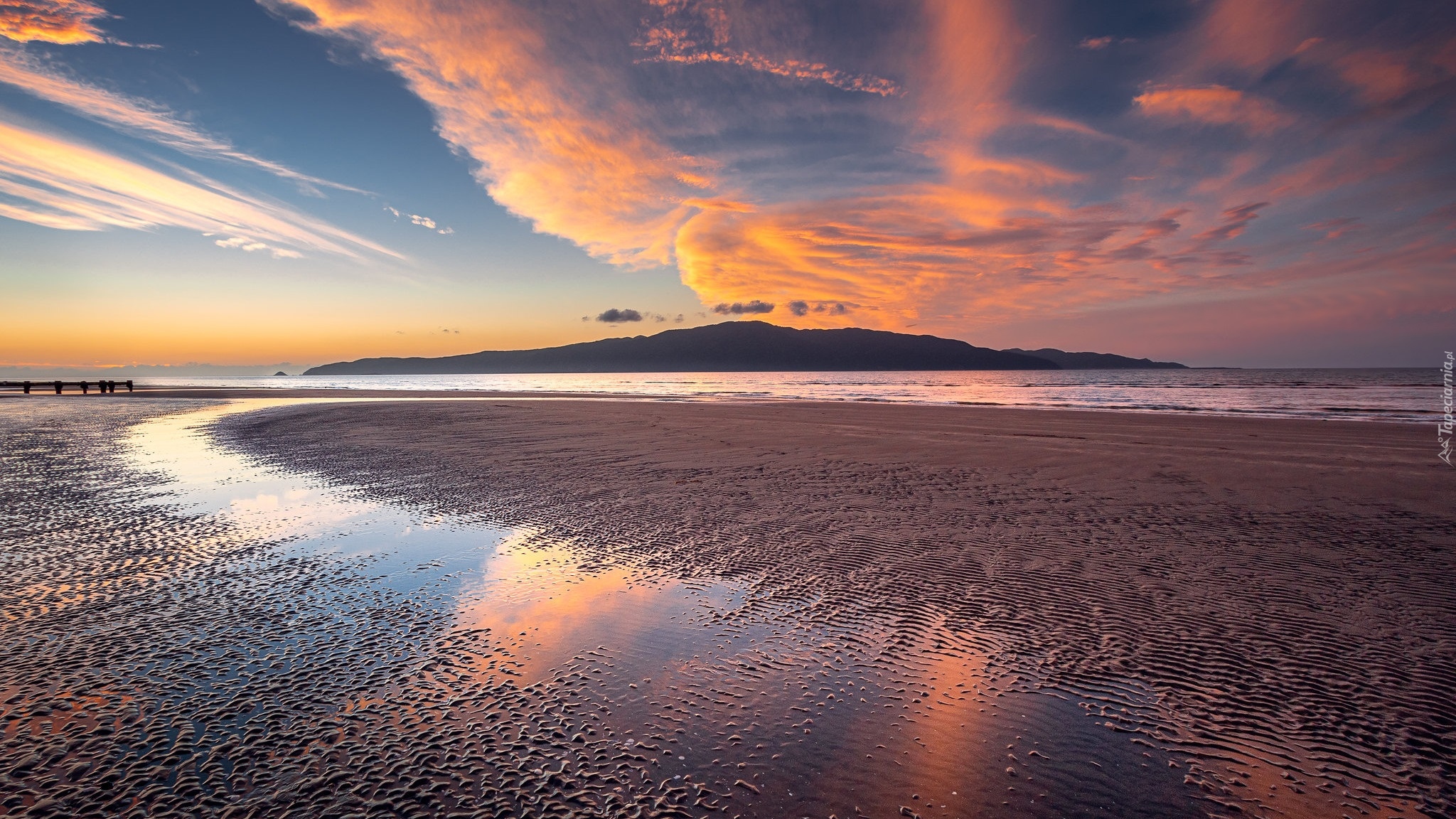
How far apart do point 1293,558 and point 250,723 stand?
11.1 metres

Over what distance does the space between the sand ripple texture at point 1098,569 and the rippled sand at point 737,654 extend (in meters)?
0.04

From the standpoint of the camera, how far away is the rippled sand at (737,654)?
348 cm

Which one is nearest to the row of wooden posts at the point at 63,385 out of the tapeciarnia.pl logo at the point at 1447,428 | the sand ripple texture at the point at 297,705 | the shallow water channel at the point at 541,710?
the sand ripple texture at the point at 297,705

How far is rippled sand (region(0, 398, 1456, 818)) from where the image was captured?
3477mm

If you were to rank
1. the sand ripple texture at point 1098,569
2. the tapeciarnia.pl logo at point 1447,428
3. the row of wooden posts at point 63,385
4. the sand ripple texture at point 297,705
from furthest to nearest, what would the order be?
1. the row of wooden posts at point 63,385
2. the tapeciarnia.pl logo at point 1447,428
3. the sand ripple texture at point 1098,569
4. the sand ripple texture at point 297,705

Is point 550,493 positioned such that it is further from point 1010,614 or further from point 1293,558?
point 1293,558

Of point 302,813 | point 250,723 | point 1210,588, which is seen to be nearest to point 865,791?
point 302,813

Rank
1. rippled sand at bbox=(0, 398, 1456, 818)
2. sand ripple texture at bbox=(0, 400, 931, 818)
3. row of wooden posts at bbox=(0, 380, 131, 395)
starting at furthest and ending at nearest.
Answer: row of wooden posts at bbox=(0, 380, 131, 395), rippled sand at bbox=(0, 398, 1456, 818), sand ripple texture at bbox=(0, 400, 931, 818)

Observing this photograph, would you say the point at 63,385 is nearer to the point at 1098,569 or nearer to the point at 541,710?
the point at 541,710

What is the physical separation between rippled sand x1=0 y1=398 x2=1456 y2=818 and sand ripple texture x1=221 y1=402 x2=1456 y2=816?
0.13ft

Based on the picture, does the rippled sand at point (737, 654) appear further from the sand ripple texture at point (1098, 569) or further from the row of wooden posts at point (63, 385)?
the row of wooden posts at point (63, 385)

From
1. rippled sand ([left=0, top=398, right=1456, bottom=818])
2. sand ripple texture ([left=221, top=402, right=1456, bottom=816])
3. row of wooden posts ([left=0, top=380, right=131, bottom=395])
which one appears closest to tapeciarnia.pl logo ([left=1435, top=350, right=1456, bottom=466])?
sand ripple texture ([left=221, top=402, right=1456, bottom=816])

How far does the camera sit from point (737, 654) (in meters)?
5.21

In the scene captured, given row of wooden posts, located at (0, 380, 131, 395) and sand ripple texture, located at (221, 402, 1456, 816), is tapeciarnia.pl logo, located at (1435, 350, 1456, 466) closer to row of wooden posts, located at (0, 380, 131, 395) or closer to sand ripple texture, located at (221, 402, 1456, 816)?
sand ripple texture, located at (221, 402, 1456, 816)
